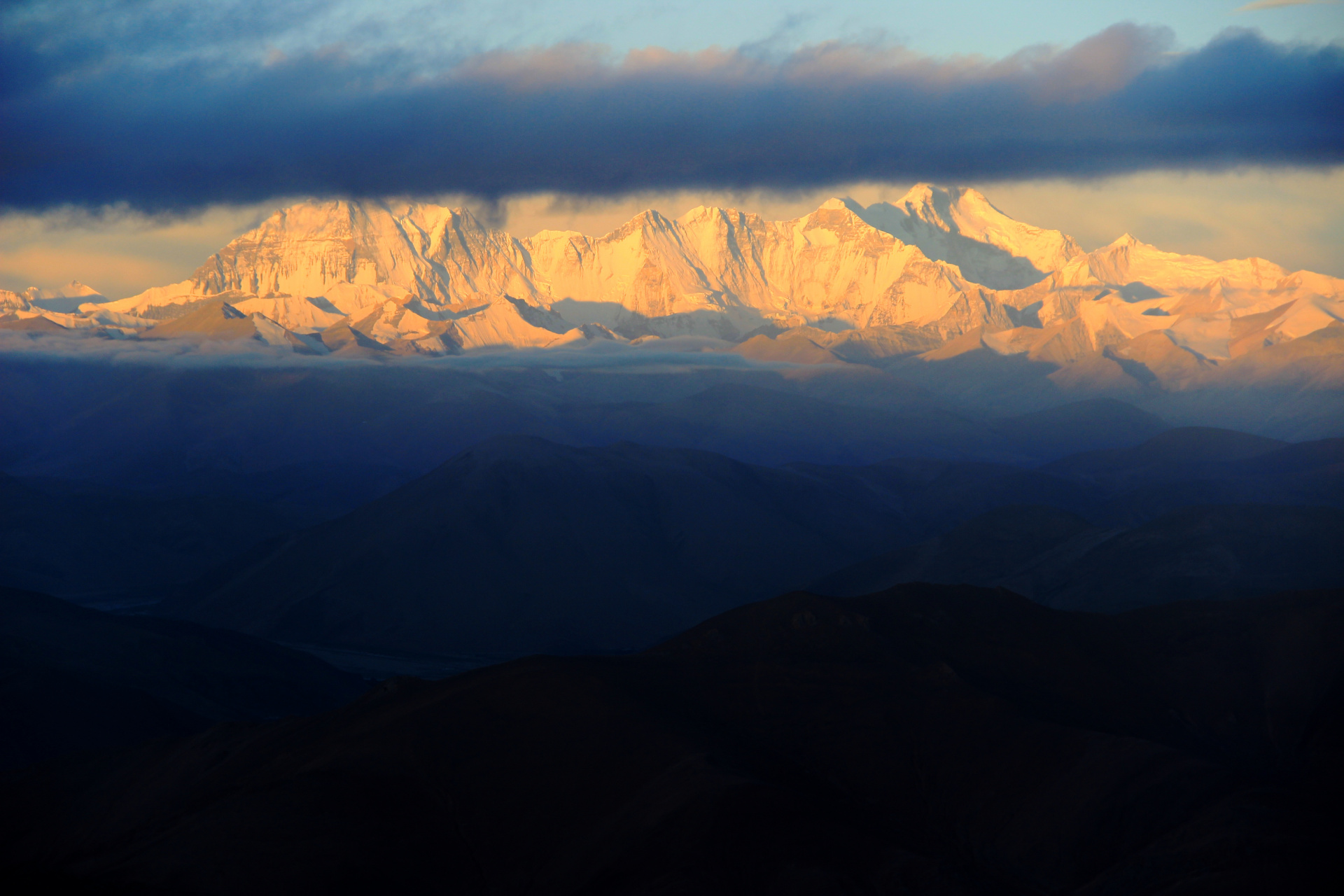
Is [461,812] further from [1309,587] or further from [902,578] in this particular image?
[902,578]

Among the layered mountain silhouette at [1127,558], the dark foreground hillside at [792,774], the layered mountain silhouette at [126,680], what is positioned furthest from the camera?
the layered mountain silhouette at [1127,558]

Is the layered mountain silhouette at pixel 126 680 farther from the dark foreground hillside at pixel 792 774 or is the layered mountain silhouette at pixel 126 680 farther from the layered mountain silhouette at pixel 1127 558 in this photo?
the layered mountain silhouette at pixel 1127 558

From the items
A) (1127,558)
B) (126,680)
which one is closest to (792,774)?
(126,680)

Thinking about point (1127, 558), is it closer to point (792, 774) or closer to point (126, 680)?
point (792, 774)

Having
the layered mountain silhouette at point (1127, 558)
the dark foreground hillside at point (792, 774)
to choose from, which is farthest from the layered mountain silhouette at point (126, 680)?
the layered mountain silhouette at point (1127, 558)

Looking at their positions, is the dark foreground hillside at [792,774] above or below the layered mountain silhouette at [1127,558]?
above

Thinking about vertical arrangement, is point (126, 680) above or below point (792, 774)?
below

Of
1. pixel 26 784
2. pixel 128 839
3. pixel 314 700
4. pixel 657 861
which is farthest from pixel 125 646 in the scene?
pixel 657 861

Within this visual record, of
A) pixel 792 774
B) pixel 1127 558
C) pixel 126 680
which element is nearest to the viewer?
pixel 792 774
